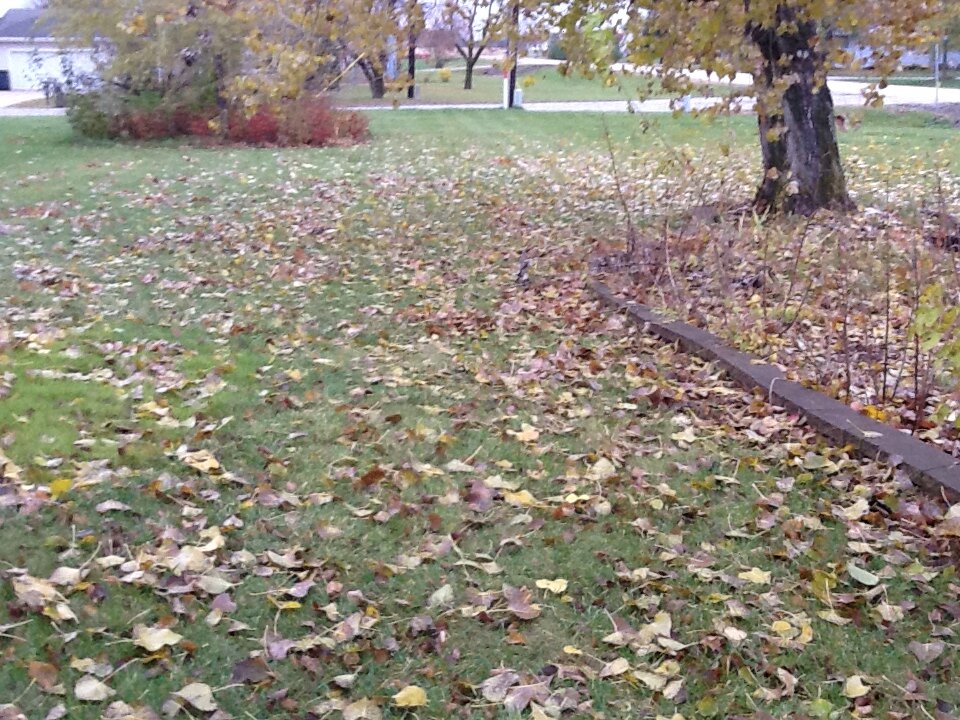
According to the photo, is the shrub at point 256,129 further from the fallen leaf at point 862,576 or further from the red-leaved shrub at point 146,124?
the fallen leaf at point 862,576

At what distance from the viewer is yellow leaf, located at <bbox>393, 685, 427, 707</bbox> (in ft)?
10.7

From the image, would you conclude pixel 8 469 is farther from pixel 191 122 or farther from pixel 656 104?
pixel 656 104

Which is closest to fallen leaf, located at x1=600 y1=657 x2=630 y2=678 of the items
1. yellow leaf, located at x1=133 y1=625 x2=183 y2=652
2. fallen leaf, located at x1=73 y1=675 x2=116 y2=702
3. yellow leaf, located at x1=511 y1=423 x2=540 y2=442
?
yellow leaf, located at x1=133 y1=625 x2=183 y2=652

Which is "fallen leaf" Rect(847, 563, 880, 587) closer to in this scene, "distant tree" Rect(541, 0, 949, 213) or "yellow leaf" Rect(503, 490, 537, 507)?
"yellow leaf" Rect(503, 490, 537, 507)

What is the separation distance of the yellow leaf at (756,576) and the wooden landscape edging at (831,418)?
1.02 meters

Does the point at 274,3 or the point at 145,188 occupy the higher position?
the point at 274,3

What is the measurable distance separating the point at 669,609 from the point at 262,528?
1763 millimetres

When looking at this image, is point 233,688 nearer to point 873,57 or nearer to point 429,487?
point 429,487

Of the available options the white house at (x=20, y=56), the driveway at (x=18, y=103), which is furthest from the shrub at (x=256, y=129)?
the white house at (x=20, y=56)

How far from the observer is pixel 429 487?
4.90 meters

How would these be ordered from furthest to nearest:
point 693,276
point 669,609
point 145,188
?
point 145,188, point 693,276, point 669,609

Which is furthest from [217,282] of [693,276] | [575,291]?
[693,276]

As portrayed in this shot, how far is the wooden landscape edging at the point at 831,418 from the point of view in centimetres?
463

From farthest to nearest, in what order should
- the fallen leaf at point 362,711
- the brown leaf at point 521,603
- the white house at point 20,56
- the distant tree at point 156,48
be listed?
the white house at point 20,56 < the distant tree at point 156,48 < the brown leaf at point 521,603 < the fallen leaf at point 362,711
